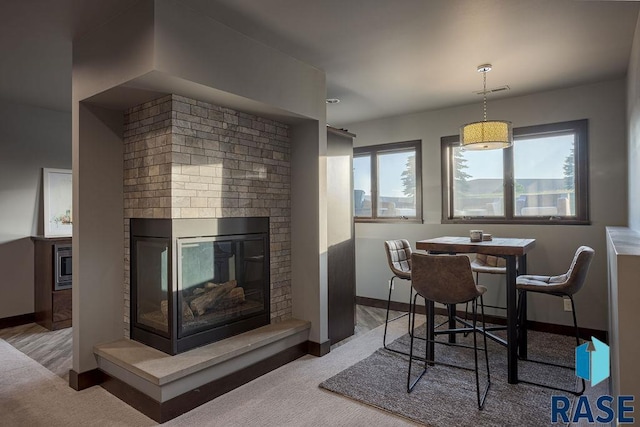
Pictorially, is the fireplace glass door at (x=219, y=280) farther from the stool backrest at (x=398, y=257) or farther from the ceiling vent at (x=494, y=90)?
the ceiling vent at (x=494, y=90)

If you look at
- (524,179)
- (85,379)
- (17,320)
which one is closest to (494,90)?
(524,179)

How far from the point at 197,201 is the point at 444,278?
1.88m

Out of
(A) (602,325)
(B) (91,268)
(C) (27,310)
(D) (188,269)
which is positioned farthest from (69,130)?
(A) (602,325)

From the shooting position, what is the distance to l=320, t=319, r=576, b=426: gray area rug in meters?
2.44

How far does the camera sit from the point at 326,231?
365 cm

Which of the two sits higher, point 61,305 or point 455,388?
point 61,305

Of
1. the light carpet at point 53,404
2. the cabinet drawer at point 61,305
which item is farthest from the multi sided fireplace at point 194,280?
the cabinet drawer at point 61,305

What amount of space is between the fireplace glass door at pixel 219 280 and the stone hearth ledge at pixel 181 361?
202 millimetres

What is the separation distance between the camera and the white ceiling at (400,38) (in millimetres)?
2473

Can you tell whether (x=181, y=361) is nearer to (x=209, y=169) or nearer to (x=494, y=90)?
(x=209, y=169)

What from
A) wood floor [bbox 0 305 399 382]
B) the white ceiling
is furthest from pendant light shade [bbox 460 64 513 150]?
wood floor [bbox 0 305 399 382]

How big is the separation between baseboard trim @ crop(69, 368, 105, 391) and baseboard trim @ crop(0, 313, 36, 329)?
236 centimetres

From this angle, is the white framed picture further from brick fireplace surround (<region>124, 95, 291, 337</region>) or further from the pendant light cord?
the pendant light cord

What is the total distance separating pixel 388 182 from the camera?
5410mm
